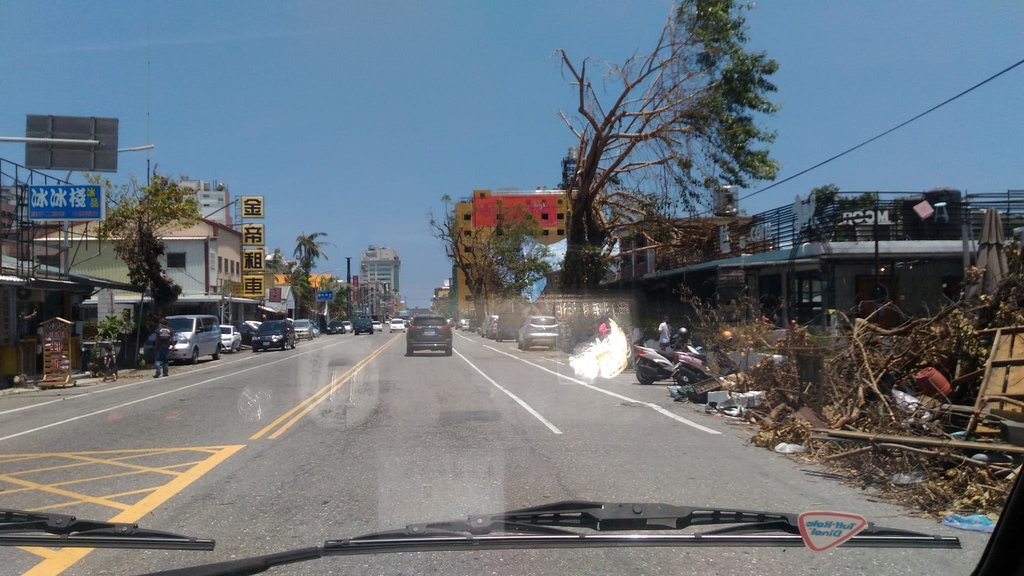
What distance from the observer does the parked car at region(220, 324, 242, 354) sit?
132 ft

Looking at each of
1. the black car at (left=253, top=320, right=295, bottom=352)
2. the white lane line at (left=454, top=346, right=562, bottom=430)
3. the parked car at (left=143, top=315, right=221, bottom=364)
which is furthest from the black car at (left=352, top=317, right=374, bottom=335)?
the white lane line at (left=454, top=346, right=562, bottom=430)

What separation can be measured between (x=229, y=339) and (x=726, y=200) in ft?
81.1

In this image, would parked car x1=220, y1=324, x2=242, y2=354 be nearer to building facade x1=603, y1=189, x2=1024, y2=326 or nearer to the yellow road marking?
building facade x1=603, y1=189, x2=1024, y2=326

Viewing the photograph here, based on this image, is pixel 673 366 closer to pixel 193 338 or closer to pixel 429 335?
pixel 429 335

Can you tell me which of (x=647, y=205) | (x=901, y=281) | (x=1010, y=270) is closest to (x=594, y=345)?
(x=647, y=205)

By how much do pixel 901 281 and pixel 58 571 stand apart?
24.0m

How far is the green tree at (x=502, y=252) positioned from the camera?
67625mm

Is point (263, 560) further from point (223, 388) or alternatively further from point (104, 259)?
point (104, 259)

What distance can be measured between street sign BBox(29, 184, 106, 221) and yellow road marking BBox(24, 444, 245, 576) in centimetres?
1877

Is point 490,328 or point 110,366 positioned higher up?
point 110,366

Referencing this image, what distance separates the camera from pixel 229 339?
133 ft

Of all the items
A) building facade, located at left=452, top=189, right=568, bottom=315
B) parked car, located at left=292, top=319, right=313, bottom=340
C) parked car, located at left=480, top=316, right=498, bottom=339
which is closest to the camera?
parked car, located at left=292, top=319, right=313, bottom=340

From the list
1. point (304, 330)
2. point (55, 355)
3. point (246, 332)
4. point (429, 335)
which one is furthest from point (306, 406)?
point (304, 330)

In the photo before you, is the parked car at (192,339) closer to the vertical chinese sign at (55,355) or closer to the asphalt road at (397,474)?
the vertical chinese sign at (55,355)
